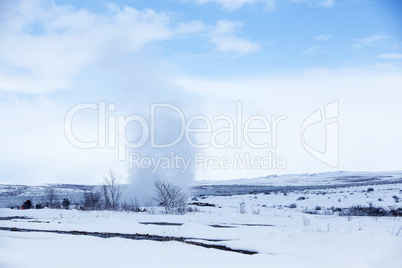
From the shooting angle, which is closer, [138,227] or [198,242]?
[198,242]

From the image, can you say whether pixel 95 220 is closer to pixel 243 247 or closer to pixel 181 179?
pixel 243 247

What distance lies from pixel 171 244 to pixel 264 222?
7836 mm

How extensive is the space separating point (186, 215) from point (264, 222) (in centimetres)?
537

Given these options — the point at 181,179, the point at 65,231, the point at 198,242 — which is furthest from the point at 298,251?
the point at 181,179

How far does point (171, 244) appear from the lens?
10742 millimetres

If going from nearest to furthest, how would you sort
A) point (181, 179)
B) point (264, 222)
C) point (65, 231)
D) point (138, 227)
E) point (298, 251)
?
point (298, 251) → point (65, 231) → point (138, 227) → point (264, 222) → point (181, 179)

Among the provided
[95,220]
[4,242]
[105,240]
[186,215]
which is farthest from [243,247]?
[186,215]

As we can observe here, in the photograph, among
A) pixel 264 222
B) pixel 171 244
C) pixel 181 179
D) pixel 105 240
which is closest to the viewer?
pixel 171 244

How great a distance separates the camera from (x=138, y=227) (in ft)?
52.4

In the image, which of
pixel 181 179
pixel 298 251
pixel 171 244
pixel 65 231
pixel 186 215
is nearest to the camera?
pixel 298 251

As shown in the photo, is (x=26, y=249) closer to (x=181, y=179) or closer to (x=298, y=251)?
(x=298, y=251)

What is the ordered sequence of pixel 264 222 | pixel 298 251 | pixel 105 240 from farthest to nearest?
pixel 264 222 < pixel 105 240 < pixel 298 251

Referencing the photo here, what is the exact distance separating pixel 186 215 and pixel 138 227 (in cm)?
618

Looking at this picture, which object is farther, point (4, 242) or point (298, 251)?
point (4, 242)
